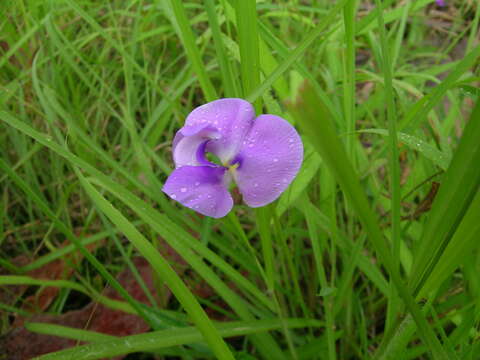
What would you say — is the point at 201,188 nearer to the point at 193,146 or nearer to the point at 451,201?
the point at 193,146

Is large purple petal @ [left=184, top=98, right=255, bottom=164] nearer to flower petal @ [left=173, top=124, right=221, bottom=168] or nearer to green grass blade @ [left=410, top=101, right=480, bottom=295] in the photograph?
flower petal @ [left=173, top=124, right=221, bottom=168]

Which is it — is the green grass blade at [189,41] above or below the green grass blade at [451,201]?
above

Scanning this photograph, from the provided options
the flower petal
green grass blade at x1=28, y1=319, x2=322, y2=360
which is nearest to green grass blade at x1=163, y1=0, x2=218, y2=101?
the flower petal

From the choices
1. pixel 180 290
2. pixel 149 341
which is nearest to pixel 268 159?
pixel 180 290

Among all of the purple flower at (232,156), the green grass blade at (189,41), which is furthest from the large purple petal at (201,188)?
the green grass blade at (189,41)

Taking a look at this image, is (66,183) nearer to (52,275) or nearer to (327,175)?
(52,275)

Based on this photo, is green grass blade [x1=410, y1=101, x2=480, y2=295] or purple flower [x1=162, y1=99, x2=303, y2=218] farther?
purple flower [x1=162, y1=99, x2=303, y2=218]

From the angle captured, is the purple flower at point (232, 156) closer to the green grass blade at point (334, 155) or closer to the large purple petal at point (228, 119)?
the large purple petal at point (228, 119)
